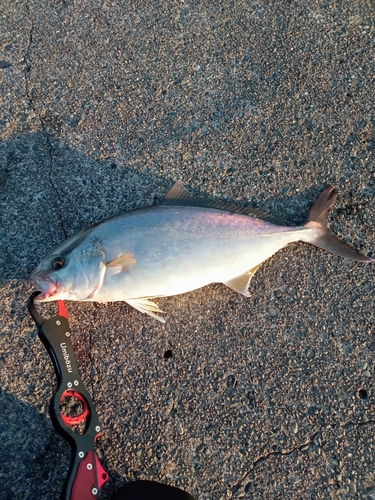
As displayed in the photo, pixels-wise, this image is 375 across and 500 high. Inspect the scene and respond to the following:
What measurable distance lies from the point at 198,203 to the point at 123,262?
26.1 inches

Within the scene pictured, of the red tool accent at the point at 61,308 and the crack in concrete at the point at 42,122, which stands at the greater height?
the crack in concrete at the point at 42,122

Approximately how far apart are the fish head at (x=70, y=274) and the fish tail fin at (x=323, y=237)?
56.1 inches

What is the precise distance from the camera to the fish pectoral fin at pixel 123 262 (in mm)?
2445

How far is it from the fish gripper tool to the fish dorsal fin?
3.32ft

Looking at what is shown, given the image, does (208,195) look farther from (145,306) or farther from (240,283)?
(145,306)

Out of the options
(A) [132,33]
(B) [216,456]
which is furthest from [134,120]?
(B) [216,456]

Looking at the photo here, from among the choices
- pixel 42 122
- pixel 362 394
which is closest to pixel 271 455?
pixel 362 394

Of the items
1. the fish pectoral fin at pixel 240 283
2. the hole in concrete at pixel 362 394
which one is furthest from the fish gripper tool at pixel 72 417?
the hole in concrete at pixel 362 394

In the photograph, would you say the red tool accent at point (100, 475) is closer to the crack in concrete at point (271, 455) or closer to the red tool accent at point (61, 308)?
the crack in concrete at point (271, 455)

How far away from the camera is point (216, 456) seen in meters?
2.48

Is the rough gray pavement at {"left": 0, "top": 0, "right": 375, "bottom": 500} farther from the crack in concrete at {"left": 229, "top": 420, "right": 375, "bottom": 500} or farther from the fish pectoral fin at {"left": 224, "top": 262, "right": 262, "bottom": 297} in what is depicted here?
the fish pectoral fin at {"left": 224, "top": 262, "right": 262, "bottom": 297}

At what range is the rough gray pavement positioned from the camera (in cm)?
249

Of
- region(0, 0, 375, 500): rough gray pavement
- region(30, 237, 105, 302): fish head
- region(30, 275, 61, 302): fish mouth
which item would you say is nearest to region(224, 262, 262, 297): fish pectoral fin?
region(0, 0, 375, 500): rough gray pavement

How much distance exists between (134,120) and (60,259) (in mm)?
1303
